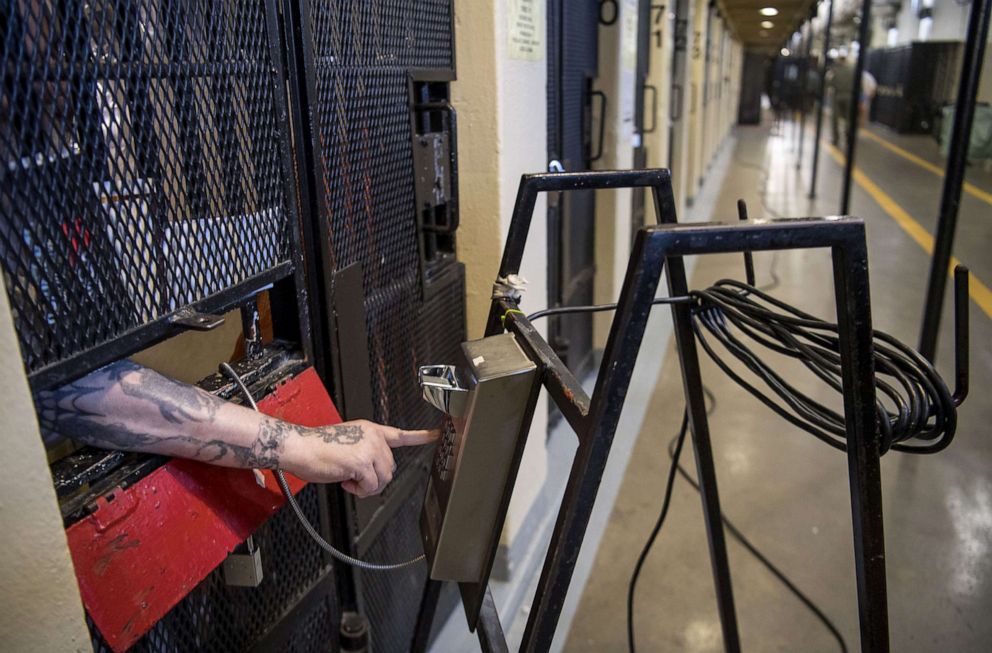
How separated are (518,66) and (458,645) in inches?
58.0

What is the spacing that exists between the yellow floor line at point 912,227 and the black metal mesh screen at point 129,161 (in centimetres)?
270

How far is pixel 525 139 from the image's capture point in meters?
1.84

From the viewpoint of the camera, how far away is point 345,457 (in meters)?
0.91

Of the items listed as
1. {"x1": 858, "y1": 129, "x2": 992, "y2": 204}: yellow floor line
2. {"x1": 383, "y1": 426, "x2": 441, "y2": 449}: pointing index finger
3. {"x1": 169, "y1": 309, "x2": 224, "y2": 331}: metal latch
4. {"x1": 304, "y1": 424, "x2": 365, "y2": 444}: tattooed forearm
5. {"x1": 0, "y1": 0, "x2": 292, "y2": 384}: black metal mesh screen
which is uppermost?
{"x1": 0, "y1": 0, "x2": 292, "y2": 384}: black metal mesh screen

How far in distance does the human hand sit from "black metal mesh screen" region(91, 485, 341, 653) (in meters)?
0.25

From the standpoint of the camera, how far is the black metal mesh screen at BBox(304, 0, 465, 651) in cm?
118

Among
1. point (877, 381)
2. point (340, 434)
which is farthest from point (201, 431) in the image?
point (877, 381)

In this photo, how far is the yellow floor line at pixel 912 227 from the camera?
3.71 meters

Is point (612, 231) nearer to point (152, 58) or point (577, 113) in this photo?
point (577, 113)

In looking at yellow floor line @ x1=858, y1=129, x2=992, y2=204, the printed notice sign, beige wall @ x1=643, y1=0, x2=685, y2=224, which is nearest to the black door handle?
beige wall @ x1=643, y1=0, x2=685, y2=224

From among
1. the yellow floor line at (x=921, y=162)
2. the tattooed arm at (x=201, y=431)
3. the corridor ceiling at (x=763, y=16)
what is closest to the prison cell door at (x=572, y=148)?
the tattooed arm at (x=201, y=431)

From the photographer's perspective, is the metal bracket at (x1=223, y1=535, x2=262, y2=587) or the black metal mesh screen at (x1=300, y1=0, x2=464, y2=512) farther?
the black metal mesh screen at (x1=300, y1=0, x2=464, y2=512)

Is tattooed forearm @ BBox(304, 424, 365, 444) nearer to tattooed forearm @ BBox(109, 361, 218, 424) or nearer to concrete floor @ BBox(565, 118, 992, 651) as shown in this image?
tattooed forearm @ BBox(109, 361, 218, 424)

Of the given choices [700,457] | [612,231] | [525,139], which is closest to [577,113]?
[612,231]
